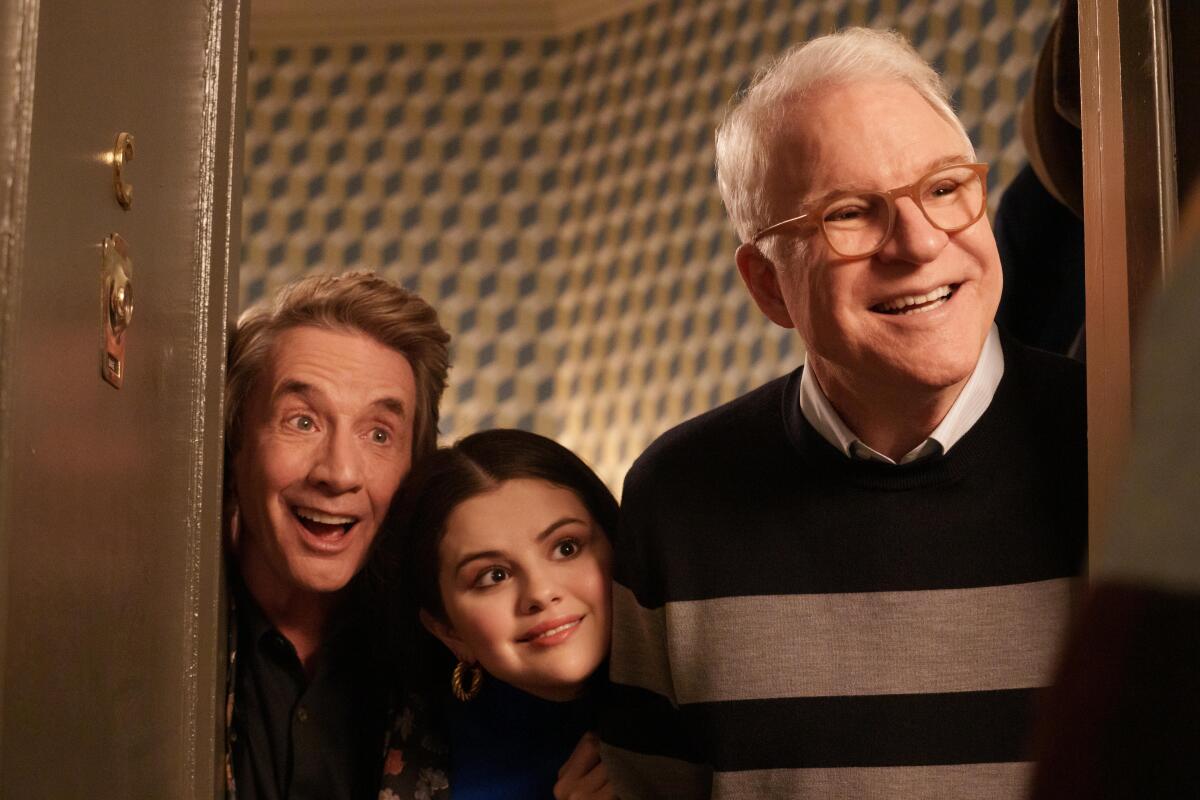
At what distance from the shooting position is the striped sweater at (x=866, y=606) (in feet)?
4.01

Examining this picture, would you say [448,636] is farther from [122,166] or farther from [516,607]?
[122,166]

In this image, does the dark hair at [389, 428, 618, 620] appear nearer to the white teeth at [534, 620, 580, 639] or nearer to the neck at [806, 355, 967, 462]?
the white teeth at [534, 620, 580, 639]

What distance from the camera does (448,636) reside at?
1531mm

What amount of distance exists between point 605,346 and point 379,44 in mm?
1299

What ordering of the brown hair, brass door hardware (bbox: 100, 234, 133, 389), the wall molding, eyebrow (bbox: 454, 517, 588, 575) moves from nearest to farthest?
brass door hardware (bbox: 100, 234, 133, 389) → eyebrow (bbox: 454, 517, 588, 575) → the brown hair → the wall molding

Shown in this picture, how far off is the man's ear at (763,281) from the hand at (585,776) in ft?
1.69

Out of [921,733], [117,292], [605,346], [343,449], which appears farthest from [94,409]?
[605,346]

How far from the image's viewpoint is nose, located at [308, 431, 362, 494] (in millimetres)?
1533

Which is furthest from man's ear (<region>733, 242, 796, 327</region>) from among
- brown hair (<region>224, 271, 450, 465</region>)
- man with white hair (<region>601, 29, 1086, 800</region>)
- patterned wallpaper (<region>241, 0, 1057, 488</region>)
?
patterned wallpaper (<region>241, 0, 1057, 488</region>)

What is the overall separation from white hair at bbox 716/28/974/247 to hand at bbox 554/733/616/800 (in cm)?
59

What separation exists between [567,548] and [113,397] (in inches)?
24.1

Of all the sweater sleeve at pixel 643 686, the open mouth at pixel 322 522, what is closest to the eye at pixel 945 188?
the sweater sleeve at pixel 643 686

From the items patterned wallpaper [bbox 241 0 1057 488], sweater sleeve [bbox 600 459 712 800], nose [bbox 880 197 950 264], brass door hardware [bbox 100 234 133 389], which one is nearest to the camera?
brass door hardware [bbox 100 234 133 389]

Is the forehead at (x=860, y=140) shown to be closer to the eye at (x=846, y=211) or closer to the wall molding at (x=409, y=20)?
the eye at (x=846, y=211)
